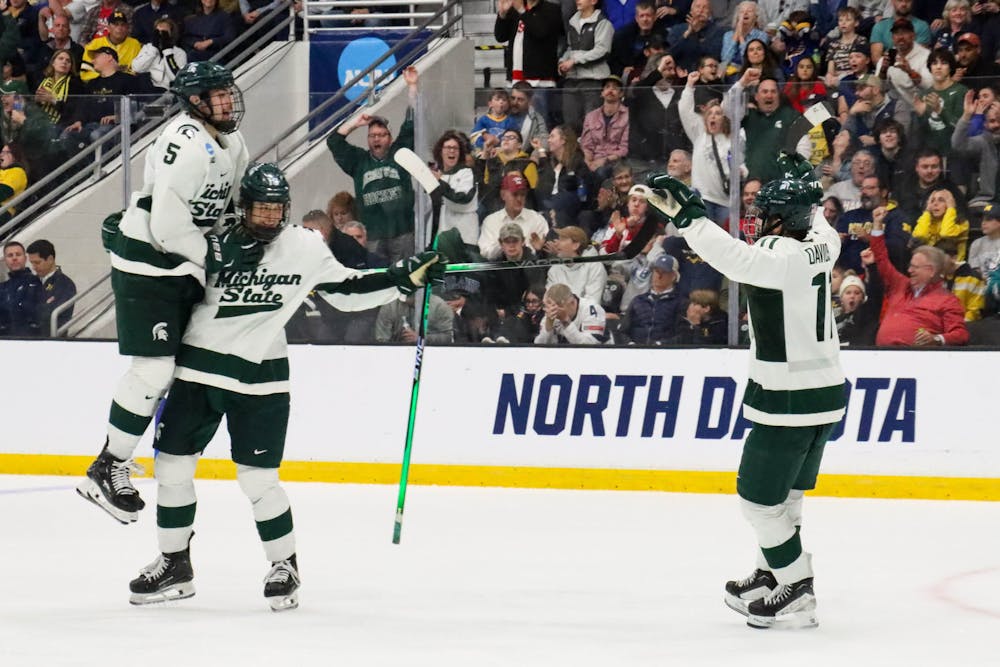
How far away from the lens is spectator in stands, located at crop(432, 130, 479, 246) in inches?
292

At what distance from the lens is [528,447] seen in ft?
24.2

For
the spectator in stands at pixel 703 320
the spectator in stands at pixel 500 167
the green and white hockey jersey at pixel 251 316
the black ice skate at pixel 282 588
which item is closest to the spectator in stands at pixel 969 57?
the spectator in stands at pixel 703 320

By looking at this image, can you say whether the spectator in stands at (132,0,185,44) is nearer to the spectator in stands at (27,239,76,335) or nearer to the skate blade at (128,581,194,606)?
the spectator in stands at (27,239,76,335)

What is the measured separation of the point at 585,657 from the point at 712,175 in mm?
3587

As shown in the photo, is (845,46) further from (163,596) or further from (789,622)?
(163,596)

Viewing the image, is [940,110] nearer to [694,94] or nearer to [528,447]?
[694,94]

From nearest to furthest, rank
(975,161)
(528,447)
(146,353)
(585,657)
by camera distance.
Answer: (585,657) → (146,353) → (975,161) → (528,447)

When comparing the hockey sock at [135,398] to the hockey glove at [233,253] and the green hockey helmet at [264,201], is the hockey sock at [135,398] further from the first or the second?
the green hockey helmet at [264,201]

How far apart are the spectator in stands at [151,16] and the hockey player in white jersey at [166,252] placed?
6013 millimetres

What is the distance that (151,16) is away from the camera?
10.6 meters

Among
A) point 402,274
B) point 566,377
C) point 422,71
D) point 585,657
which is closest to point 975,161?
point 566,377

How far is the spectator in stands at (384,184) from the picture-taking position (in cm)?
746

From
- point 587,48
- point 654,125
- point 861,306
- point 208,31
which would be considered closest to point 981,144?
point 861,306

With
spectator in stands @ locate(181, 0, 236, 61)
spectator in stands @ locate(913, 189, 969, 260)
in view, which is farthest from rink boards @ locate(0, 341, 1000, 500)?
spectator in stands @ locate(181, 0, 236, 61)
